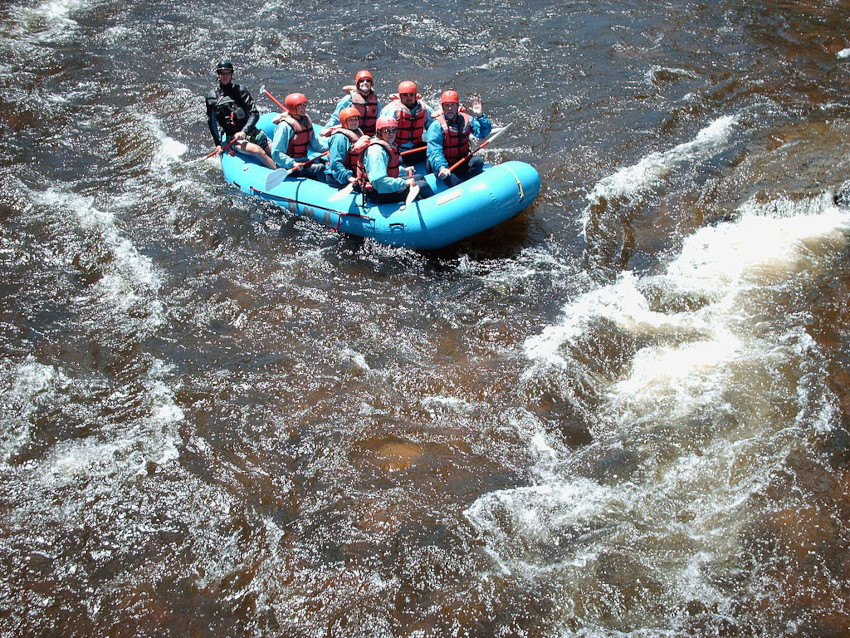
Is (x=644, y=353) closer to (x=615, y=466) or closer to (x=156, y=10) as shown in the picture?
(x=615, y=466)

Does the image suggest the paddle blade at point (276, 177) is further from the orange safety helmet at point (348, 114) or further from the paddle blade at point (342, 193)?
the orange safety helmet at point (348, 114)

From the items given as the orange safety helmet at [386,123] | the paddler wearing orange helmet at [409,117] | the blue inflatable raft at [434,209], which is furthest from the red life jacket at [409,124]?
the blue inflatable raft at [434,209]

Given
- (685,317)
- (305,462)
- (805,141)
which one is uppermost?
(805,141)

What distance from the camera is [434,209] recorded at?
23.8 feet

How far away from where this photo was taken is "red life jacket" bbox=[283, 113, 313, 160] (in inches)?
321

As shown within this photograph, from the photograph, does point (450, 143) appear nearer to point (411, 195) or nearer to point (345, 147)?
point (411, 195)

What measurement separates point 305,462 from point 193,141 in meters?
6.29

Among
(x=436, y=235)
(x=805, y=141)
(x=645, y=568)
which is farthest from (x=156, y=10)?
Answer: (x=645, y=568)

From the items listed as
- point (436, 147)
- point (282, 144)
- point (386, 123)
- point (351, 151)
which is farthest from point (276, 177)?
point (436, 147)

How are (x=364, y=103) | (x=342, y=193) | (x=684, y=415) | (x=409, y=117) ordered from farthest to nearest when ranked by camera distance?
(x=364, y=103)
(x=409, y=117)
(x=342, y=193)
(x=684, y=415)

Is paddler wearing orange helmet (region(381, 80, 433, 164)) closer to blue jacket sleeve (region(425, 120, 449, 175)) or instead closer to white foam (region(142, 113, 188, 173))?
blue jacket sleeve (region(425, 120, 449, 175))

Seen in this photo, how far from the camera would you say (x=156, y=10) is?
14.0 metres

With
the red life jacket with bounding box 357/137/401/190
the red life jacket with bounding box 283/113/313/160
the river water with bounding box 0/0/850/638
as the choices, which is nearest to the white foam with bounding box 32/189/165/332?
the river water with bounding box 0/0/850/638

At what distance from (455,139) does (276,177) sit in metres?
2.15
